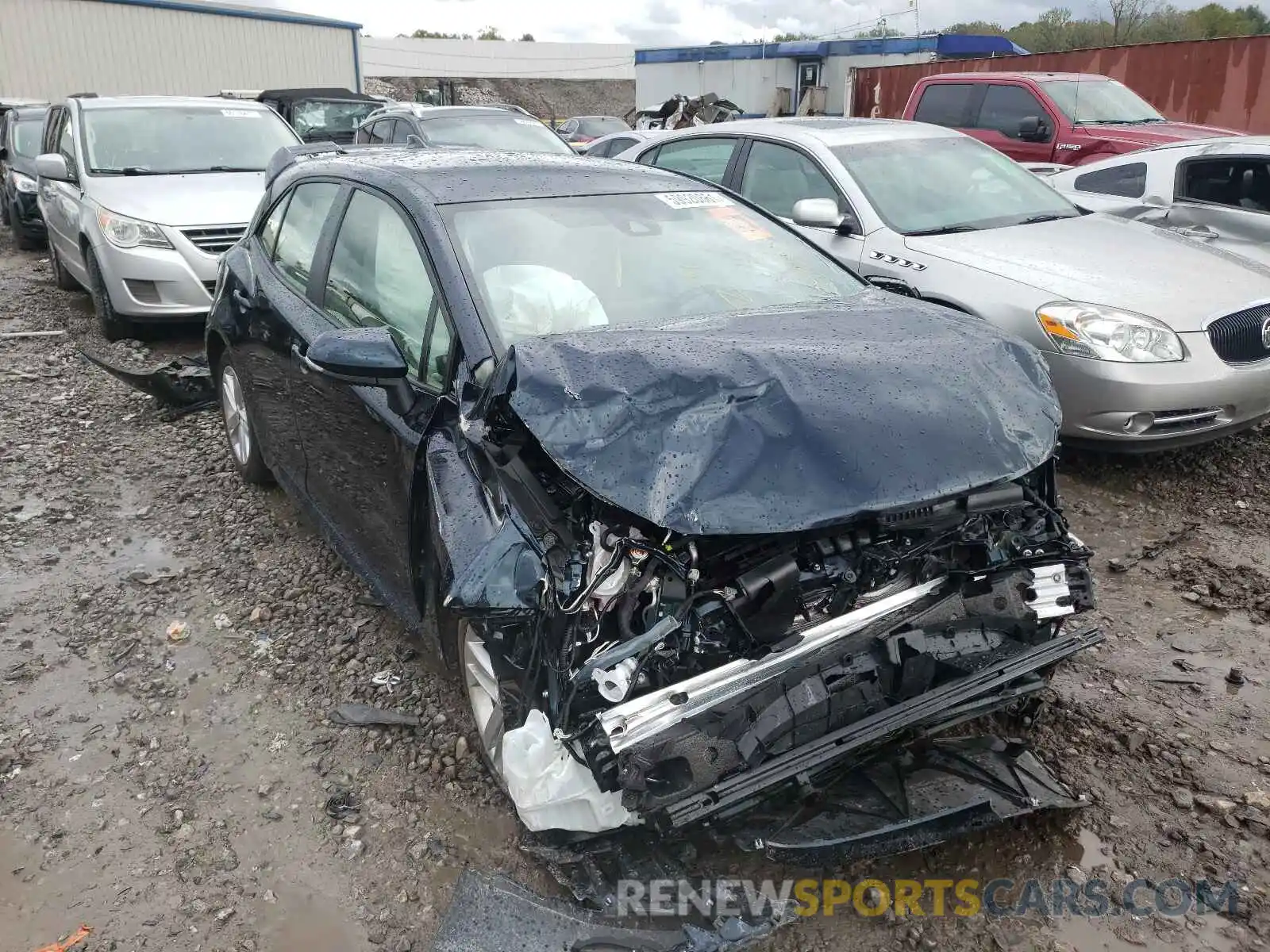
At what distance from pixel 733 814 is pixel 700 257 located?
2021mm

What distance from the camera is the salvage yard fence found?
1460 centimetres

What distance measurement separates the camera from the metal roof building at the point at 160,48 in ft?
76.1

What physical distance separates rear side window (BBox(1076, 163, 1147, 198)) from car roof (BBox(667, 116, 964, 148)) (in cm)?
155

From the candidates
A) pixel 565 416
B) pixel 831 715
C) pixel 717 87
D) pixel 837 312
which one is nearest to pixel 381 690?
pixel 565 416

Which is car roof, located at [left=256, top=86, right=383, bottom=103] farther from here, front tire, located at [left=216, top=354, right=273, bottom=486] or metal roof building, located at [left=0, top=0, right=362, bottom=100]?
front tire, located at [left=216, top=354, right=273, bottom=486]

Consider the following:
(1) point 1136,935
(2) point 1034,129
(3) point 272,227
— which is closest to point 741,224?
(3) point 272,227

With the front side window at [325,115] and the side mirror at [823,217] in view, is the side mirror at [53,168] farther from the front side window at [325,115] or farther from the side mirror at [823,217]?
the front side window at [325,115]

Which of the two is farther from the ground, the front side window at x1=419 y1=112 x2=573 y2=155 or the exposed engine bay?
the front side window at x1=419 y1=112 x2=573 y2=155

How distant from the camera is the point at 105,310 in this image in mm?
7383

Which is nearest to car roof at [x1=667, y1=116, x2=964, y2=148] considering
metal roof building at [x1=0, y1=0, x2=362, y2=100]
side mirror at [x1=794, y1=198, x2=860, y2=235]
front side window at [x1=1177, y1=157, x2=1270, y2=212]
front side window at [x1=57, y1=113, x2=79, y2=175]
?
side mirror at [x1=794, y1=198, x2=860, y2=235]

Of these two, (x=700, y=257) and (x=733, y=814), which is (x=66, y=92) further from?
(x=733, y=814)

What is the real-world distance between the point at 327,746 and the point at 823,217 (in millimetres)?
3934

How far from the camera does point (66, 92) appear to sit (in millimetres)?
24156

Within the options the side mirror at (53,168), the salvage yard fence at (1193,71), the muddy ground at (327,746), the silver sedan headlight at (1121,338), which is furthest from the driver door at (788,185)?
the salvage yard fence at (1193,71)
